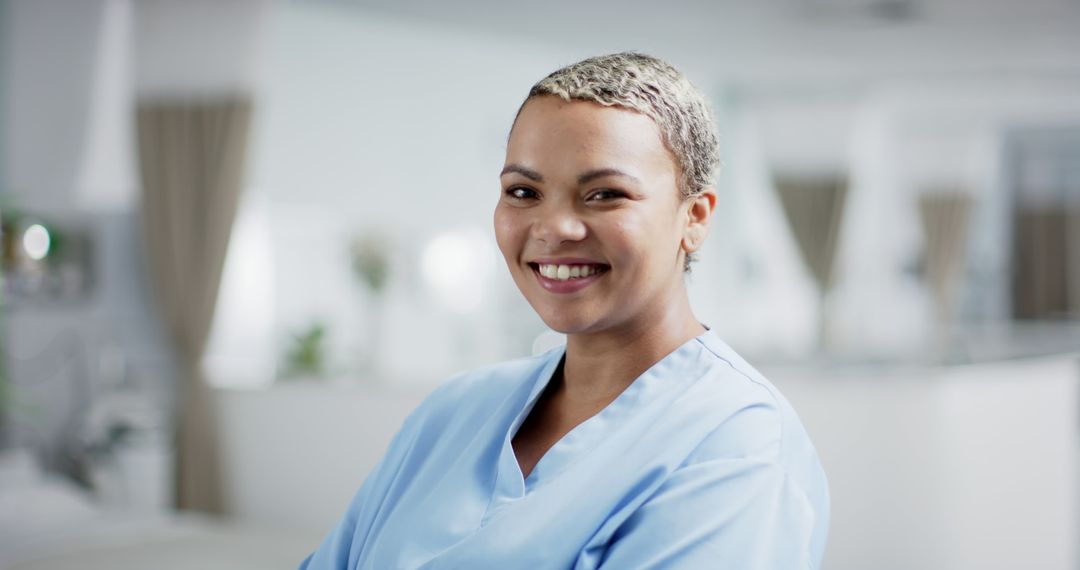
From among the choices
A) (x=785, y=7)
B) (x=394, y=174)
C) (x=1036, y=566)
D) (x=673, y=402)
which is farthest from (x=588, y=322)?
(x=394, y=174)

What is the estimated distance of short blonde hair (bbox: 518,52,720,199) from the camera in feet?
3.00

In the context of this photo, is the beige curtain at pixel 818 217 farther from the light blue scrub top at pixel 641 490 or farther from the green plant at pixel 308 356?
the light blue scrub top at pixel 641 490

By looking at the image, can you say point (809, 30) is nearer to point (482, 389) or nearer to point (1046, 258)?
point (1046, 258)

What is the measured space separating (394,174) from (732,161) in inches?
135

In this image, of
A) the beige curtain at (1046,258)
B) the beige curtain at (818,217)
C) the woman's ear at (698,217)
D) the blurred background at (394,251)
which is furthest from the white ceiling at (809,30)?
the woman's ear at (698,217)

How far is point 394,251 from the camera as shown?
5207mm

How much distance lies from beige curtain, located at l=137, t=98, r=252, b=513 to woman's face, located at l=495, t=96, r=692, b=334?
12.9ft

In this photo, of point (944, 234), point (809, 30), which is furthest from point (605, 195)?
point (944, 234)

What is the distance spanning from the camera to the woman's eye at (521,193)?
3.15 ft

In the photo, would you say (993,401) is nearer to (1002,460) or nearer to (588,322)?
(1002,460)

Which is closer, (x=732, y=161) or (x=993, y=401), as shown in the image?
(x=993, y=401)

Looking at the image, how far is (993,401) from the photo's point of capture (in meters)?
3.85

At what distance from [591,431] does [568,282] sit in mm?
159

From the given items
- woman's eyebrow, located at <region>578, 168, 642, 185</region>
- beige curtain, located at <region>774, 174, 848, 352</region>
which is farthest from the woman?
beige curtain, located at <region>774, 174, 848, 352</region>
